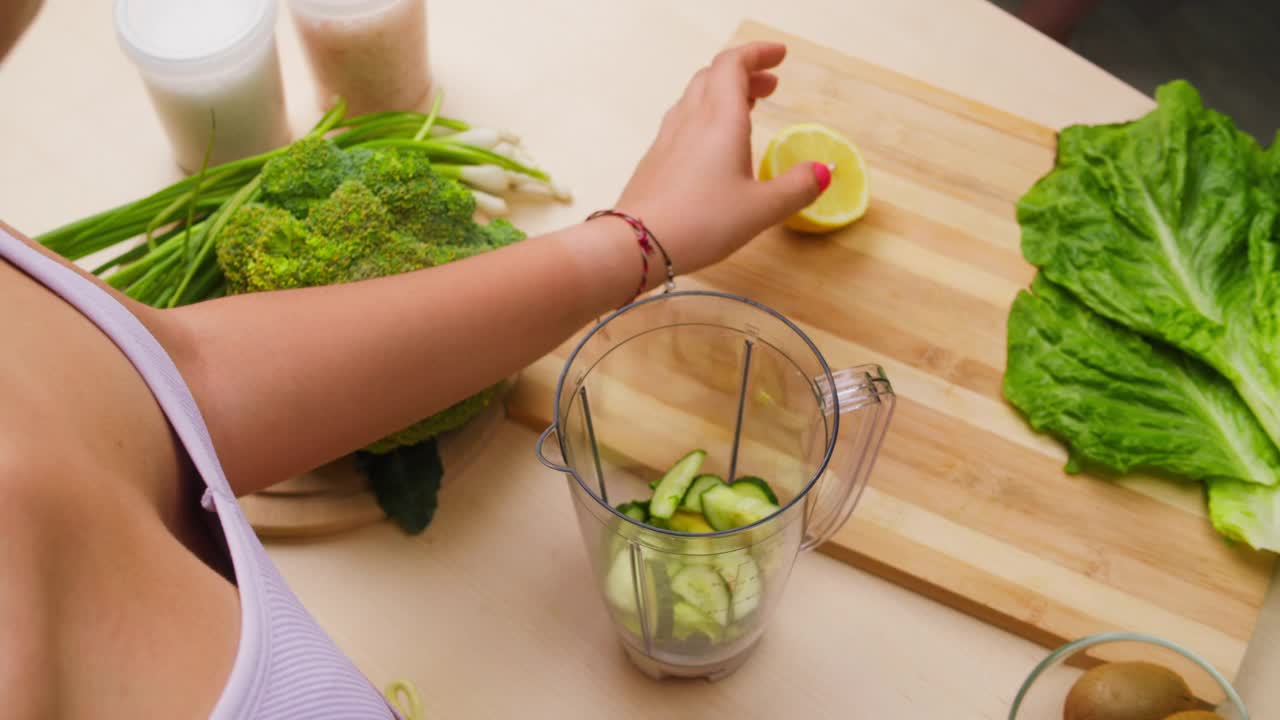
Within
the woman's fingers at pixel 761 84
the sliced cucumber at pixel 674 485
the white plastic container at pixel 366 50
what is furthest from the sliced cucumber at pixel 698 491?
the white plastic container at pixel 366 50

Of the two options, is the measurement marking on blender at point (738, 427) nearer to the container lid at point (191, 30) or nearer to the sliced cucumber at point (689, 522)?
the sliced cucumber at point (689, 522)

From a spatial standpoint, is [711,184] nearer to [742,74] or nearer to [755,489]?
[742,74]

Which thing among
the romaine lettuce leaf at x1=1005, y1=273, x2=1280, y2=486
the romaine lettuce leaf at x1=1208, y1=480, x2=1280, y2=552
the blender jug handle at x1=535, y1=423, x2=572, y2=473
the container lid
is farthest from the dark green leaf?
the romaine lettuce leaf at x1=1208, y1=480, x2=1280, y2=552

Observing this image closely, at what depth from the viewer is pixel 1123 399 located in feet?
3.23

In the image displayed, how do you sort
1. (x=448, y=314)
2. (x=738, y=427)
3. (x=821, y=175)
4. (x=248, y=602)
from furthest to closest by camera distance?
(x=821, y=175) < (x=738, y=427) < (x=448, y=314) < (x=248, y=602)

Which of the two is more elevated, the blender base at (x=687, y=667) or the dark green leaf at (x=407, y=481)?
the dark green leaf at (x=407, y=481)

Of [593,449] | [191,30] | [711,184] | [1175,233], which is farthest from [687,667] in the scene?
[191,30]

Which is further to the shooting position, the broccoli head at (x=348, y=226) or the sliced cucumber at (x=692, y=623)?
the broccoli head at (x=348, y=226)

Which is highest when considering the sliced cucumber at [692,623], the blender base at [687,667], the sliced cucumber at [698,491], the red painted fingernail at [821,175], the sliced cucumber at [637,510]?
the red painted fingernail at [821,175]

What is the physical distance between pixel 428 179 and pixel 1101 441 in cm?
67

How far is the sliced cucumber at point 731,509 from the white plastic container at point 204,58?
650mm

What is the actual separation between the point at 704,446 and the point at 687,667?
21cm

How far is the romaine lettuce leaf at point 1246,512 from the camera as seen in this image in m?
0.89

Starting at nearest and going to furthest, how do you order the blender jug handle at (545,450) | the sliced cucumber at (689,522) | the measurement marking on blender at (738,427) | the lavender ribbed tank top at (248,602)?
the lavender ribbed tank top at (248,602) → the blender jug handle at (545,450) → the sliced cucumber at (689,522) → the measurement marking on blender at (738,427)
